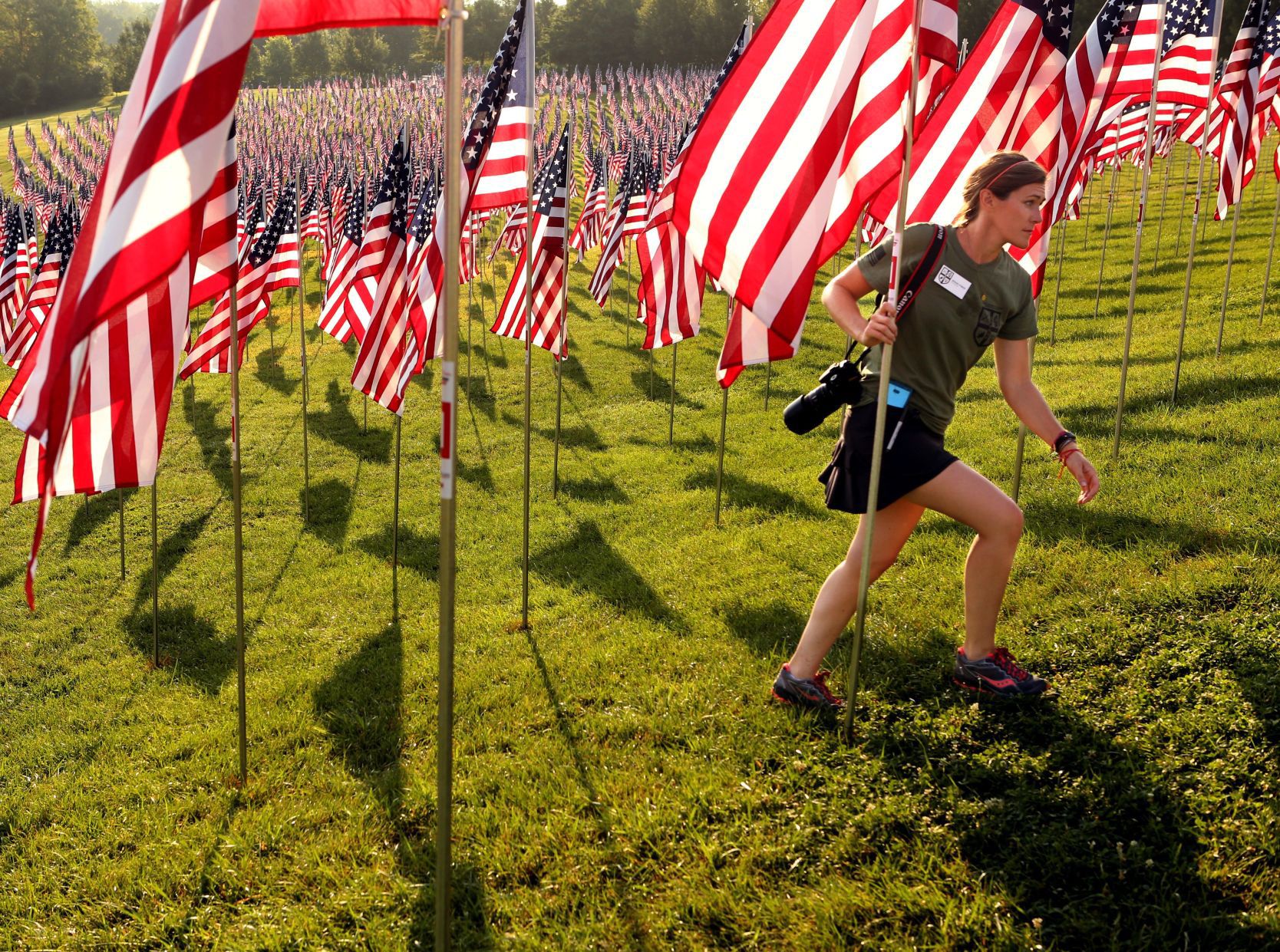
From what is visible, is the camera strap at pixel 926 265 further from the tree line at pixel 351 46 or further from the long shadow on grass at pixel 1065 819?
the tree line at pixel 351 46

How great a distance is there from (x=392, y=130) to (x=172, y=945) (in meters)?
70.5

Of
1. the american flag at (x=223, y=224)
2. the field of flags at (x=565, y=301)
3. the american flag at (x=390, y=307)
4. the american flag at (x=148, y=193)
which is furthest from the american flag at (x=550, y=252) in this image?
the american flag at (x=148, y=193)

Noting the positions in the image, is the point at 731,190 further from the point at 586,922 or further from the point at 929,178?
the point at 586,922

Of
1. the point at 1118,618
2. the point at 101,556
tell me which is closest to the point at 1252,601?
the point at 1118,618

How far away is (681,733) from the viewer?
5.31 meters

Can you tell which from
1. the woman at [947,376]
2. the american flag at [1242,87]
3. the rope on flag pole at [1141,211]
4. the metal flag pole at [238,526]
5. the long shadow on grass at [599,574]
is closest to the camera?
the woman at [947,376]

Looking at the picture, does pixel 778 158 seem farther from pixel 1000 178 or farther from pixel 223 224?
pixel 223 224

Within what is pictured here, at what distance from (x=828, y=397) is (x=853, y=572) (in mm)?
861

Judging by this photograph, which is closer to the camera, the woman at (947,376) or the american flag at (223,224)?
the american flag at (223,224)

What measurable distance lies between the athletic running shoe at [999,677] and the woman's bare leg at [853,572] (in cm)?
75

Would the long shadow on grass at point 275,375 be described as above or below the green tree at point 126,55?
below

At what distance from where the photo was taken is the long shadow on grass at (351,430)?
15.8 m

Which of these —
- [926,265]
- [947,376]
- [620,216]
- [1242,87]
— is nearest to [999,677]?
[947,376]

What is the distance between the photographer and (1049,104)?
6.57 meters
